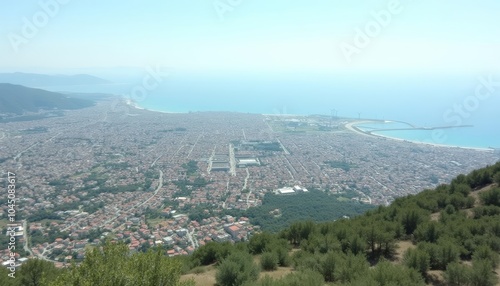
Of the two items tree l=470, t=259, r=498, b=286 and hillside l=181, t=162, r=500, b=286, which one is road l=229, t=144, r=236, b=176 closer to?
hillside l=181, t=162, r=500, b=286

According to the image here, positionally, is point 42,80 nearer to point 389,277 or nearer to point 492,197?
point 492,197

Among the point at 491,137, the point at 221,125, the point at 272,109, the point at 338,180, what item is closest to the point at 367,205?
the point at 338,180

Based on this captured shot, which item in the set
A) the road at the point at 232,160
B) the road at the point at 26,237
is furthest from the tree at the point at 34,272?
the road at the point at 232,160

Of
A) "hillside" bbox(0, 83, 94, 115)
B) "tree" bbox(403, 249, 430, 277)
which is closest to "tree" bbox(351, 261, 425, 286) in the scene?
"tree" bbox(403, 249, 430, 277)

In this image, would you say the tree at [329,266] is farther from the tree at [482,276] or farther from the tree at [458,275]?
the tree at [482,276]

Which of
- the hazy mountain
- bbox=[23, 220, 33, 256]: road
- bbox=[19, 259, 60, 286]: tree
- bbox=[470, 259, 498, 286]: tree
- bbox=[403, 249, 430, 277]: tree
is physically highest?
the hazy mountain

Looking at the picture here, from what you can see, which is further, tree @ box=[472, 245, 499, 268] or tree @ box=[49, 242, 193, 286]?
tree @ box=[472, 245, 499, 268]

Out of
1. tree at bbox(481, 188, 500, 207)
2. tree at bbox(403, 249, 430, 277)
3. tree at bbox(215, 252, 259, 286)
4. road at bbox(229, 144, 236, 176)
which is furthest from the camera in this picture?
road at bbox(229, 144, 236, 176)
